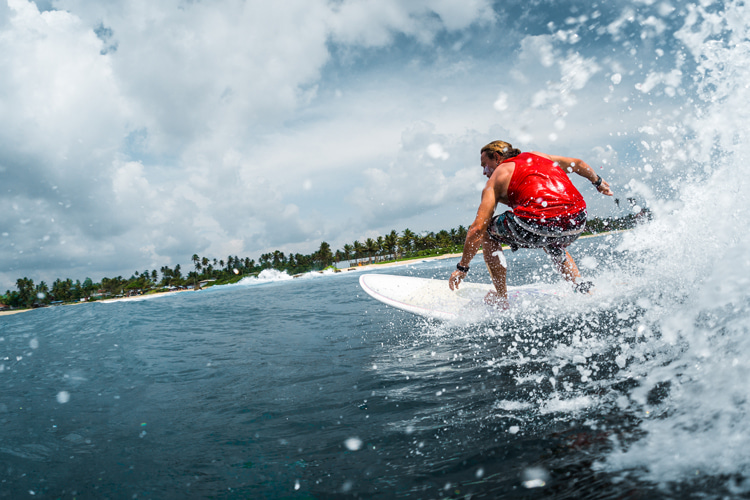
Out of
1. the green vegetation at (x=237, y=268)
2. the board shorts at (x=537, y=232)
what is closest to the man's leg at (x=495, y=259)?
the board shorts at (x=537, y=232)

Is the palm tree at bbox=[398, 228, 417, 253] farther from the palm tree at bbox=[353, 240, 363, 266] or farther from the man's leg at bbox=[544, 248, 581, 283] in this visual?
the man's leg at bbox=[544, 248, 581, 283]

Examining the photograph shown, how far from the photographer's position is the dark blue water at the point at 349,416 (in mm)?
1477

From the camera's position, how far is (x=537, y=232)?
3705 millimetres

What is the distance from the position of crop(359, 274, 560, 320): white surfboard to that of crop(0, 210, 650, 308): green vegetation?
90395 millimetres

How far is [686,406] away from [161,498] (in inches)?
89.4

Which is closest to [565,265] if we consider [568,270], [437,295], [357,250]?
[568,270]

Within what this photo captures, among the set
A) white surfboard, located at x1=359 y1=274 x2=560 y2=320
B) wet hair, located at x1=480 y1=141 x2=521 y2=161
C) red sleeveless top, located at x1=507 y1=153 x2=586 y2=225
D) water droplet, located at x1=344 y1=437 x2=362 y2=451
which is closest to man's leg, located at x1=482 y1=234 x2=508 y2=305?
white surfboard, located at x1=359 y1=274 x2=560 y2=320

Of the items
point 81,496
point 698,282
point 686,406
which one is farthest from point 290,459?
point 698,282

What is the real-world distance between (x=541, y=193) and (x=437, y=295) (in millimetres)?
2647

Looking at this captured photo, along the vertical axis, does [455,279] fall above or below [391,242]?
below

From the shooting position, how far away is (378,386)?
2703 mm

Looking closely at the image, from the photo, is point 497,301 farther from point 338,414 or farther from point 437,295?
point 338,414

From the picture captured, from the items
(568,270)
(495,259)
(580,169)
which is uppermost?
(580,169)

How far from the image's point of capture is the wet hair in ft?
13.7
